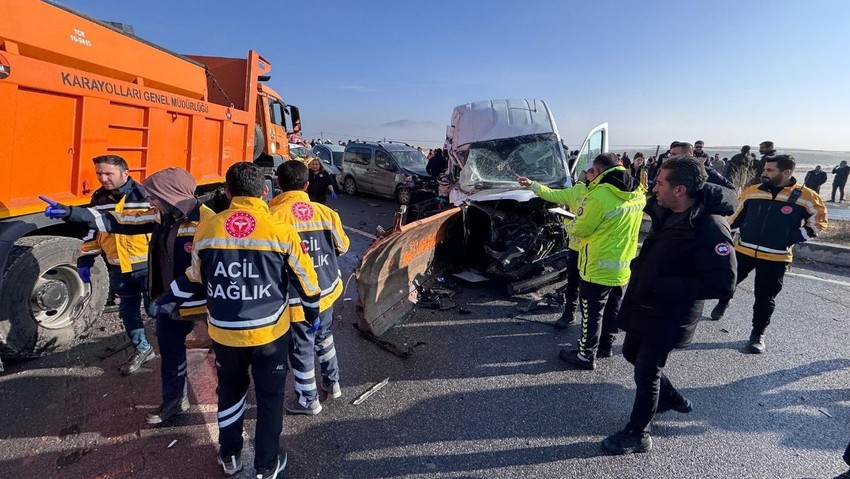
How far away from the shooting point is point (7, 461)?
2393 millimetres

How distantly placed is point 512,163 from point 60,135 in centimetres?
540

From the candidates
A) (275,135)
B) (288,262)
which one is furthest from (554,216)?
(275,135)

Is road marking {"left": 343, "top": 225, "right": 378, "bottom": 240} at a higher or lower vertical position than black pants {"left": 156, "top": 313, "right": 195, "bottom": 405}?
higher

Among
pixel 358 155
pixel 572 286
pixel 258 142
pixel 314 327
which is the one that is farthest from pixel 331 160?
pixel 314 327

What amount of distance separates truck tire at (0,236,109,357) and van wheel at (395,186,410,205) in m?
7.99

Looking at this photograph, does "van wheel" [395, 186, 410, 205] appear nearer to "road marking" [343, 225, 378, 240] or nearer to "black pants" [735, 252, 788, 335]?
"road marking" [343, 225, 378, 240]

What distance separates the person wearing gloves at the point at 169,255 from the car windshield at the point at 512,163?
14.0 ft

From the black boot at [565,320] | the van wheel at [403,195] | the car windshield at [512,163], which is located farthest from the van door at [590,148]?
the van wheel at [403,195]

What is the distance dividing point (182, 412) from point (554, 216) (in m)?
4.72

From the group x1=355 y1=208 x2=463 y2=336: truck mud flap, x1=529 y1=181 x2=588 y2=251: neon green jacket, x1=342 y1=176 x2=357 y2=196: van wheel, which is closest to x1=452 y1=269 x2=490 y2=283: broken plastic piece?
x1=355 y1=208 x2=463 y2=336: truck mud flap

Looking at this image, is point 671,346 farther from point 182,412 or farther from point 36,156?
point 36,156

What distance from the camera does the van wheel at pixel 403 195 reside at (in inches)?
448

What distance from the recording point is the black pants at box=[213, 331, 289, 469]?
84.6 inches

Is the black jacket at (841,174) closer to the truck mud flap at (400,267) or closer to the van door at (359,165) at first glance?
the van door at (359,165)
